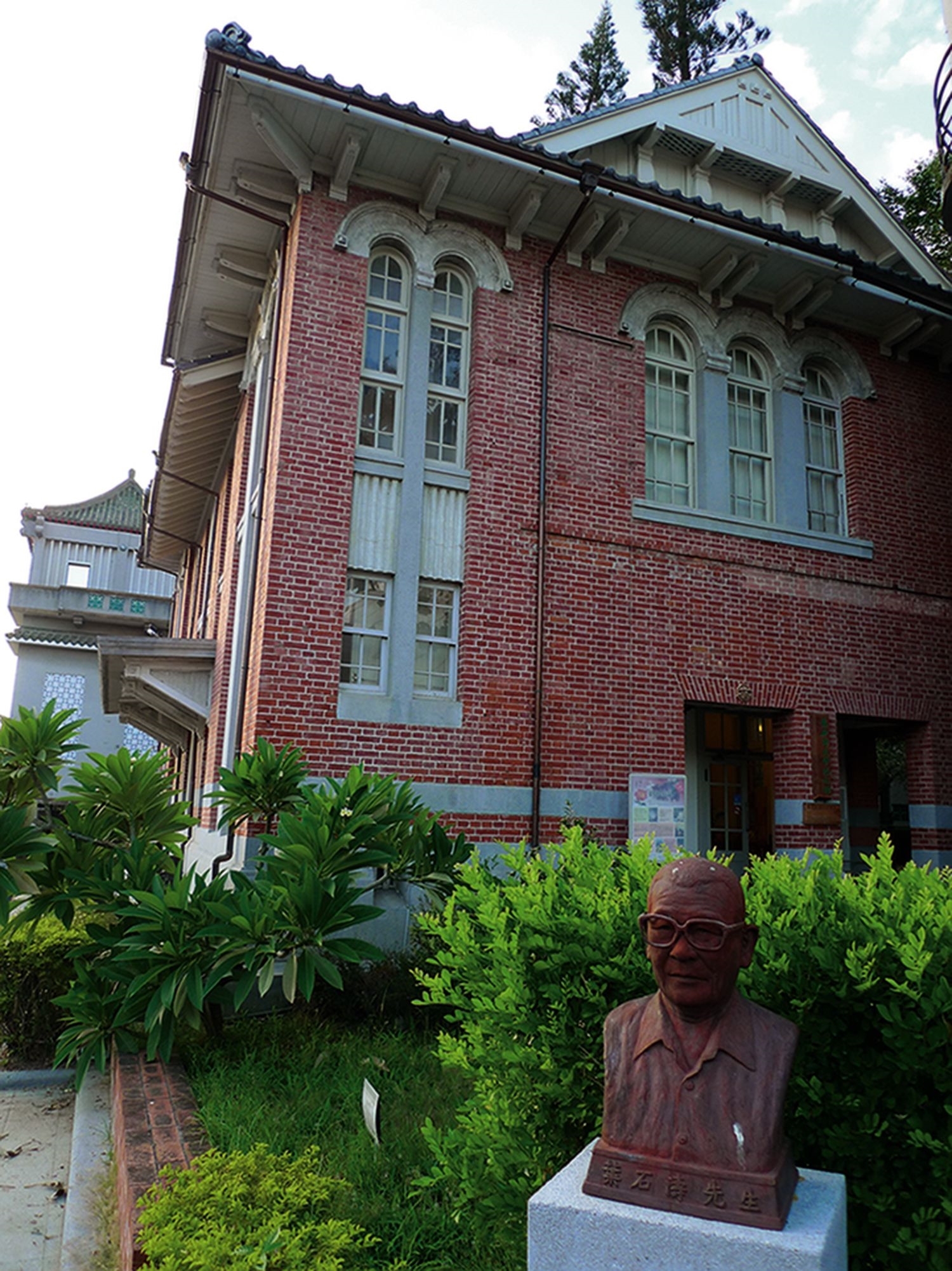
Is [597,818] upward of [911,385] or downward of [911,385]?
downward

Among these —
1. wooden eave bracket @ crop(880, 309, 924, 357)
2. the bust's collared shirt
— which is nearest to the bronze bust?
the bust's collared shirt

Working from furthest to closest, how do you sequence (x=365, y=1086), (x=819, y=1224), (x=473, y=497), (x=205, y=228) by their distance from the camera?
(x=205, y=228), (x=473, y=497), (x=365, y=1086), (x=819, y=1224)

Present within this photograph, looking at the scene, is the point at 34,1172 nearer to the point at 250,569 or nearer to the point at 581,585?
the point at 250,569

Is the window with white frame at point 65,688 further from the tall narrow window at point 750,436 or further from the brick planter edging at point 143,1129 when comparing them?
the brick planter edging at point 143,1129

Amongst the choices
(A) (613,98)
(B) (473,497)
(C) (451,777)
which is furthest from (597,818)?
(A) (613,98)

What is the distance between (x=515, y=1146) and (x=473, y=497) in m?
7.51

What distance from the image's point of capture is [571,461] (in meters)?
10.7

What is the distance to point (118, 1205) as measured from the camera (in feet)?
14.3

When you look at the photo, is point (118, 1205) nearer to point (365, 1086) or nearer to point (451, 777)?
point (365, 1086)

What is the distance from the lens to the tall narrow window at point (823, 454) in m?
12.4

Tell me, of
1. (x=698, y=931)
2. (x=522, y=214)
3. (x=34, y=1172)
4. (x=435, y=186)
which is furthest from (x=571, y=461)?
(x=698, y=931)

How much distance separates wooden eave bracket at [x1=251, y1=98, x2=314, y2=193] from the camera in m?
9.07

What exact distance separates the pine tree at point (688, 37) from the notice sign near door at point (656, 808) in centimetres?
2013

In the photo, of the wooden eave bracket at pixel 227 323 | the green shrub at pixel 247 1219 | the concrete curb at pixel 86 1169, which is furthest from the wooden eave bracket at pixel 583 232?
the green shrub at pixel 247 1219
